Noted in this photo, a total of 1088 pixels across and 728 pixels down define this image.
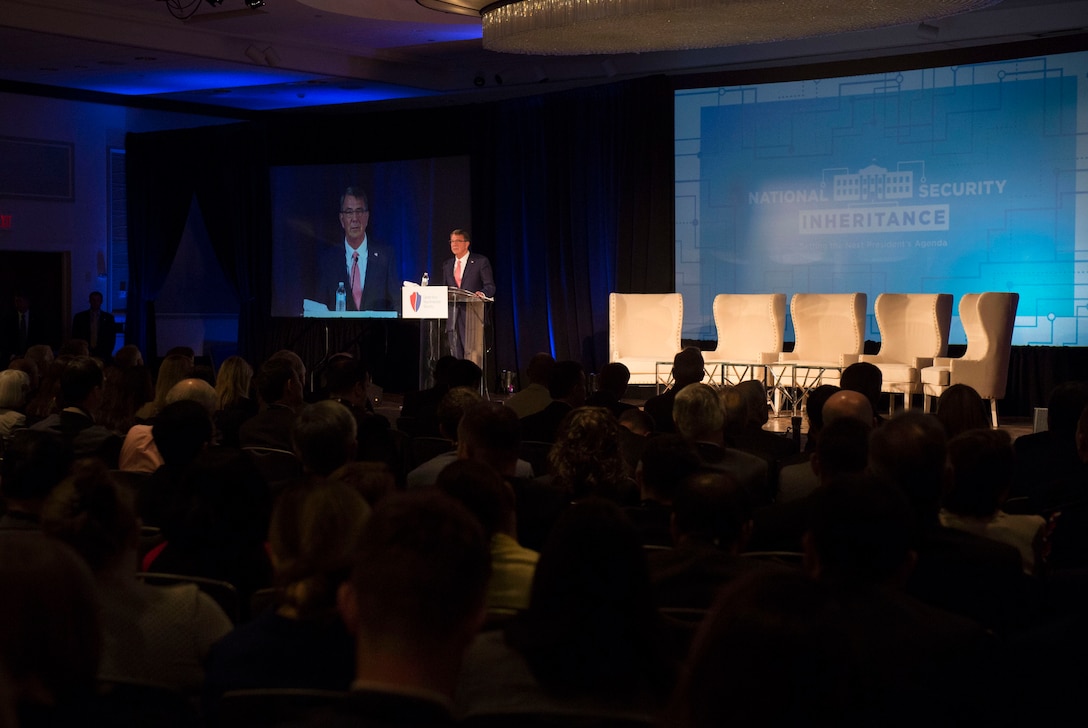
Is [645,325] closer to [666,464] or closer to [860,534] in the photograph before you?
[666,464]

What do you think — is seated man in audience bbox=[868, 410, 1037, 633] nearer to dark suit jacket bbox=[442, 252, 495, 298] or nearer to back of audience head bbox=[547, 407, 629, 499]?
back of audience head bbox=[547, 407, 629, 499]

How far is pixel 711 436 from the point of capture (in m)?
4.11

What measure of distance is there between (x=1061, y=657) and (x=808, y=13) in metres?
6.53

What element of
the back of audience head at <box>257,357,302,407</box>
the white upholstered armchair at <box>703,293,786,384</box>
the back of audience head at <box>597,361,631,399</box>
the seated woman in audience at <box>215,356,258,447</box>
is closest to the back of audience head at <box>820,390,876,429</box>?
the back of audience head at <box>597,361,631,399</box>

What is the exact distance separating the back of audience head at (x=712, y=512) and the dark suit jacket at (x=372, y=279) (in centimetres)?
1164

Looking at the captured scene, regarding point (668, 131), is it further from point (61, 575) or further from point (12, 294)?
point (61, 575)

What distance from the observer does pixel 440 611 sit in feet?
4.28

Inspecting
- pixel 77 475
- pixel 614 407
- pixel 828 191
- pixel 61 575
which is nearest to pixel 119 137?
pixel 828 191

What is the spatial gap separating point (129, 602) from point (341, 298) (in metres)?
12.4

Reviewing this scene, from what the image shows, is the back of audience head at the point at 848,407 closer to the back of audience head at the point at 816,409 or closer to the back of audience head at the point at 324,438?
the back of audience head at the point at 816,409

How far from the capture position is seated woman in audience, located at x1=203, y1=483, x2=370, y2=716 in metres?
Result: 1.88

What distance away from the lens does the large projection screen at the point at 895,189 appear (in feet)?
32.5

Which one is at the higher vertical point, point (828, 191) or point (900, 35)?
point (900, 35)

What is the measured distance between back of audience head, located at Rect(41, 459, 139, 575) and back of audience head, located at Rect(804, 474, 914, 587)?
127 centimetres
